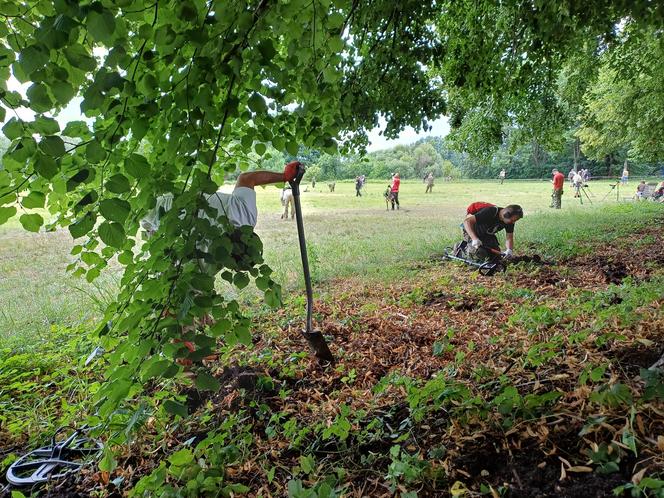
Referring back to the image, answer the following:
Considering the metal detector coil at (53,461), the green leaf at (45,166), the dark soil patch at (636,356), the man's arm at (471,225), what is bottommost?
the metal detector coil at (53,461)

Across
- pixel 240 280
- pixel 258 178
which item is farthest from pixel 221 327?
pixel 258 178

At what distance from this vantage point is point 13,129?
0.97m

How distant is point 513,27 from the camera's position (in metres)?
4.29

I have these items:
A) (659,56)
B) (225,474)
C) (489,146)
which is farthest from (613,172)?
(225,474)

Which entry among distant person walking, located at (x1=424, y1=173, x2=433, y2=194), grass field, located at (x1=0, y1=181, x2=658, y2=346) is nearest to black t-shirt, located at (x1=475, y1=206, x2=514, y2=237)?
grass field, located at (x1=0, y1=181, x2=658, y2=346)

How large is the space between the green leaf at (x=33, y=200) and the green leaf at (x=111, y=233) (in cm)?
27

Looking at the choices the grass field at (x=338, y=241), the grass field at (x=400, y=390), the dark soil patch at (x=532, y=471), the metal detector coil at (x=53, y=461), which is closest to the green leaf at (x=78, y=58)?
the grass field at (x=400, y=390)

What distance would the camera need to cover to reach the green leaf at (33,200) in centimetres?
110

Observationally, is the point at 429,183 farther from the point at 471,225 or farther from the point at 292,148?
the point at 292,148

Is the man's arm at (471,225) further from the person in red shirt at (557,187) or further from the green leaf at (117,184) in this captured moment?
the person in red shirt at (557,187)

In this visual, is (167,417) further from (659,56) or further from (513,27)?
(659,56)

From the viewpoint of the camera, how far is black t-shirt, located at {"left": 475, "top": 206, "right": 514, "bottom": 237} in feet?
19.5

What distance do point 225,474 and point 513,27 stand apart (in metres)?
4.90

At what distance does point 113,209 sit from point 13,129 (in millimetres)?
316
